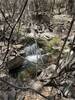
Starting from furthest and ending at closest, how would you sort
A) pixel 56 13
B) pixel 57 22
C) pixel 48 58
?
pixel 56 13 < pixel 57 22 < pixel 48 58

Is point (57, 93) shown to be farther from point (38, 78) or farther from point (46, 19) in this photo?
A: point (46, 19)

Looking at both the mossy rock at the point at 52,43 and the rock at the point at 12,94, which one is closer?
the rock at the point at 12,94

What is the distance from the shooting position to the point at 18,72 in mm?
4035

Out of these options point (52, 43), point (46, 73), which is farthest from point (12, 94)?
point (52, 43)

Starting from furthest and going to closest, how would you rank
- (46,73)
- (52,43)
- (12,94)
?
(52,43)
(46,73)
(12,94)

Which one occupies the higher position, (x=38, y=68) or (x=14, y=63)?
(x=38, y=68)

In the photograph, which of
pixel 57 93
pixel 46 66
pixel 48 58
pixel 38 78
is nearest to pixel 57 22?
pixel 48 58

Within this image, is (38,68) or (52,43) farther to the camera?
(52,43)

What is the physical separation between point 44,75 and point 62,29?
8.57ft

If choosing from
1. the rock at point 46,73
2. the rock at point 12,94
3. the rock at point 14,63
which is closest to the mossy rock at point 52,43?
the rock at point 14,63

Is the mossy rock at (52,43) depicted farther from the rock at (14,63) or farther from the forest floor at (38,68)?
the rock at (14,63)

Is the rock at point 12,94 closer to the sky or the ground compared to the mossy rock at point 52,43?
closer to the sky

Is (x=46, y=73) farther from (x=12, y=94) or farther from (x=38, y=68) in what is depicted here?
(x=12, y=94)

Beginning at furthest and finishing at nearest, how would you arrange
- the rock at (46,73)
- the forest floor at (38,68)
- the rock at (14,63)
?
1. the rock at (14,63)
2. the rock at (46,73)
3. the forest floor at (38,68)
